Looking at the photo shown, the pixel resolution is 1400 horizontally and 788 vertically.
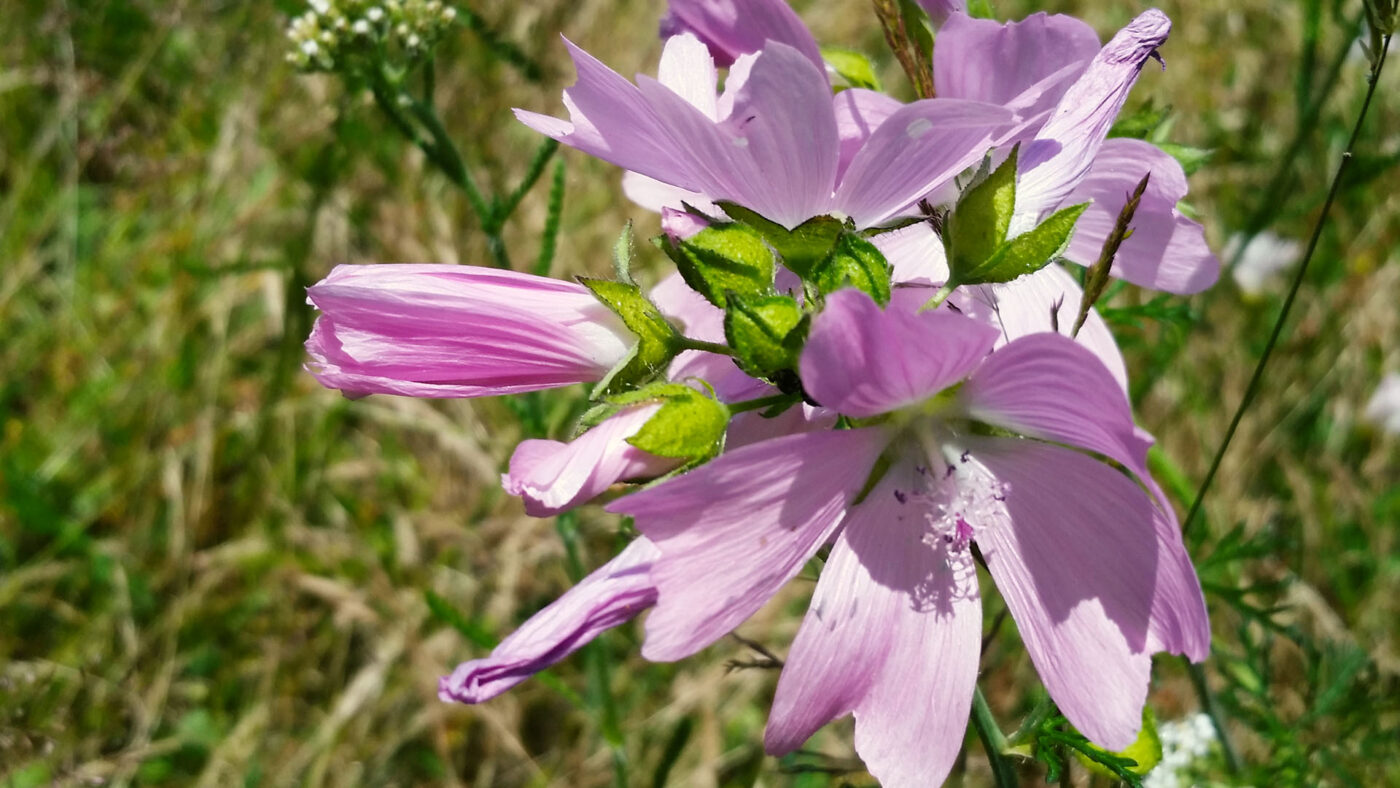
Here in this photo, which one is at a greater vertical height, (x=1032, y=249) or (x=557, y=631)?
(x=1032, y=249)

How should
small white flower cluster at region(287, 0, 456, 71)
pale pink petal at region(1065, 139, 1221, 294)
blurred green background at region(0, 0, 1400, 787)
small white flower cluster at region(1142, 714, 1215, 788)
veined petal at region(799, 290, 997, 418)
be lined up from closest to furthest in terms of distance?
veined petal at region(799, 290, 997, 418) → pale pink petal at region(1065, 139, 1221, 294) → small white flower cluster at region(1142, 714, 1215, 788) → small white flower cluster at region(287, 0, 456, 71) → blurred green background at region(0, 0, 1400, 787)

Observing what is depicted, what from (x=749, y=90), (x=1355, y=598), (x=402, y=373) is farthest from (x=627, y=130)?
(x=1355, y=598)

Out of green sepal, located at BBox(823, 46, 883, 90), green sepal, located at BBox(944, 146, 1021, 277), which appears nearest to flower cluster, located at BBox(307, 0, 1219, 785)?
green sepal, located at BBox(944, 146, 1021, 277)

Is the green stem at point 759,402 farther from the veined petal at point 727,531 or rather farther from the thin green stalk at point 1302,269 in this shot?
the thin green stalk at point 1302,269

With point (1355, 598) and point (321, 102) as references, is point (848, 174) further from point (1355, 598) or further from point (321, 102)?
point (321, 102)

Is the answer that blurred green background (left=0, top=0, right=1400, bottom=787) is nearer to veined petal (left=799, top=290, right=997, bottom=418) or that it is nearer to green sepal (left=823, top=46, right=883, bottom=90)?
green sepal (left=823, top=46, right=883, bottom=90)

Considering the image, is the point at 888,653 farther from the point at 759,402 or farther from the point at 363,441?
the point at 363,441

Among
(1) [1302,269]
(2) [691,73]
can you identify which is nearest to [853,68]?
(2) [691,73]

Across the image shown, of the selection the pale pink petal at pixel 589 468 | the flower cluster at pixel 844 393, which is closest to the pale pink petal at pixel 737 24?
the flower cluster at pixel 844 393
